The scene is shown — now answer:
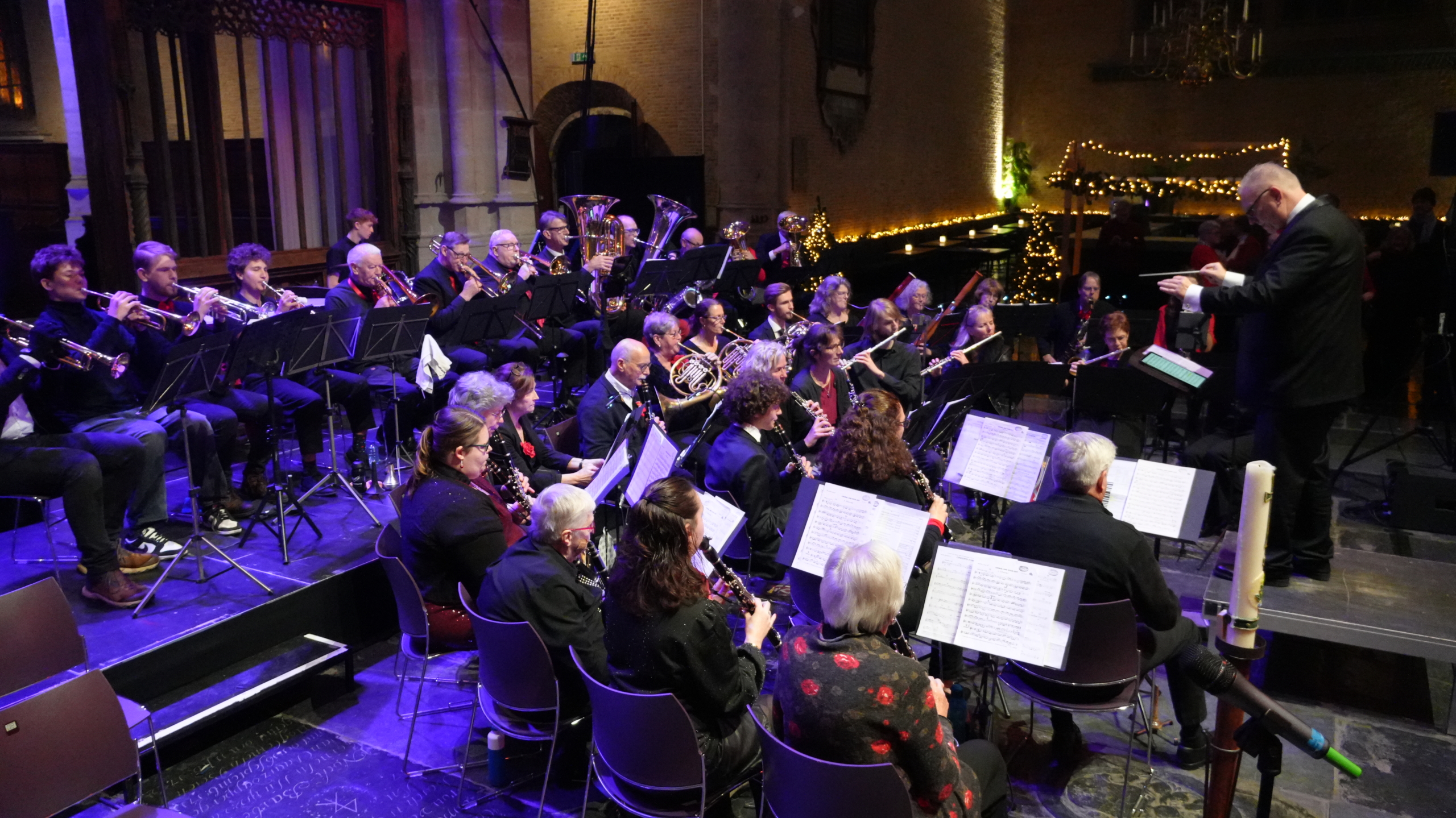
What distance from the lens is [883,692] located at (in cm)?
274

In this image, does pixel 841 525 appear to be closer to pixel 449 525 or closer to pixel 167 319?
pixel 449 525

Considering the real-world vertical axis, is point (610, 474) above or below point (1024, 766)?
above

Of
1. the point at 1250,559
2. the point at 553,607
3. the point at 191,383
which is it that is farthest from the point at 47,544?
the point at 1250,559

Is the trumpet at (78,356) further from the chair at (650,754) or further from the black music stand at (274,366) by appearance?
the chair at (650,754)

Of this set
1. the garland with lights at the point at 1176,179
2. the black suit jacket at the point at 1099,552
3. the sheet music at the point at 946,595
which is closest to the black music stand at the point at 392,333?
the sheet music at the point at 946,595

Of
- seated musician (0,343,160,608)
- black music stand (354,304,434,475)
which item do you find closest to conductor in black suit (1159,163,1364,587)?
black music stand (354,304,434,475)

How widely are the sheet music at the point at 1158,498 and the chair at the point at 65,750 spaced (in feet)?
12.3

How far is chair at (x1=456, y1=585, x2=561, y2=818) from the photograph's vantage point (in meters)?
3.51

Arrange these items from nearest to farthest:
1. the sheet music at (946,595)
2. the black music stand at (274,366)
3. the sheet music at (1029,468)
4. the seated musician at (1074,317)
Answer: the sheet music at (946,595)
the sheet music at (1029,468)
the black music stand at (274,366)
the seated musician at (1074,317)

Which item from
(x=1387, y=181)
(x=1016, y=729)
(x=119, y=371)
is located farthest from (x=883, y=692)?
(x=1387, y=181)

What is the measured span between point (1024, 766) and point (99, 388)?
15.4 feet

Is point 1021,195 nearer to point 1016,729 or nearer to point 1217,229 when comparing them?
point 1217,229

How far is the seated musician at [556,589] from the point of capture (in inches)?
143

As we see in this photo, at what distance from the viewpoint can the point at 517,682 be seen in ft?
11.9
